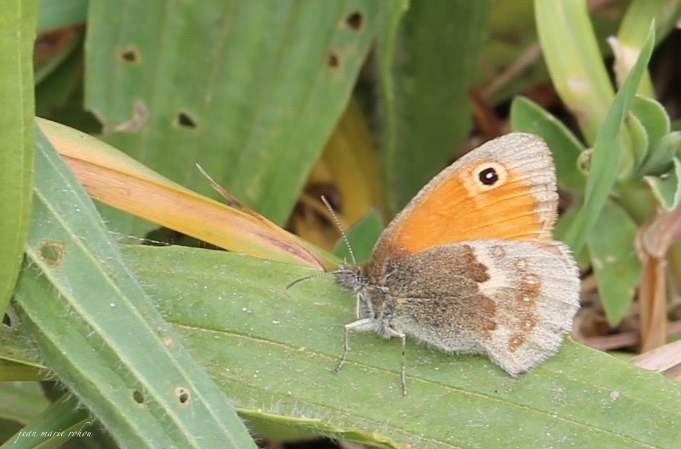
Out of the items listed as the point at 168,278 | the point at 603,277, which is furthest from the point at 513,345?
the point at 168,278

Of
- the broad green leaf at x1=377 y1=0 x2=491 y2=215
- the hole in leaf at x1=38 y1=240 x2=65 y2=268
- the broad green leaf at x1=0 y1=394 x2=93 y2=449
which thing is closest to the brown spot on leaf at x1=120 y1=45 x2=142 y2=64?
the broad green leaf at x1=377 y1=0 x2=491 y2=215

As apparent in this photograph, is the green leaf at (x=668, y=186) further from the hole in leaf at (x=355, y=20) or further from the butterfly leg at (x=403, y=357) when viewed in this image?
the hole in leaf at (x=355, y=20)

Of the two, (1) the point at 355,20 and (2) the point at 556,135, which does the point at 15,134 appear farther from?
(2) the point at 556,135

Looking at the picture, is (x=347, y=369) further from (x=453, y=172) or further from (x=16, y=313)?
(x=16, y=313)

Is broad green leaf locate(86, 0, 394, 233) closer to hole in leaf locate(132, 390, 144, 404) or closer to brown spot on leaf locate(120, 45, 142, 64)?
brown spot on leaf locate(120, 45, 142, 64)

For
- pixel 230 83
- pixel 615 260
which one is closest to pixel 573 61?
pixel 615 260

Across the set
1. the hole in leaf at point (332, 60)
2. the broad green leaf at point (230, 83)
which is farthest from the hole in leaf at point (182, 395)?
the hole in leaf at point (332, 60)
